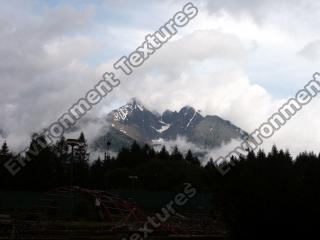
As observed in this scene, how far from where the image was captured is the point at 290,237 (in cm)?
1362

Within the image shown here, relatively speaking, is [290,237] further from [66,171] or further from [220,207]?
[66,171]

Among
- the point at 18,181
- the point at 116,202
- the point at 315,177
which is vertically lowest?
the point at 315,177

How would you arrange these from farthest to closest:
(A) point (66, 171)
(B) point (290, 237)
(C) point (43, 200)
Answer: (A) point (66, 171)
(C) point (43, 200)
(B) point (290, 237)

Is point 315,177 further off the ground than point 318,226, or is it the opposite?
point 315,177

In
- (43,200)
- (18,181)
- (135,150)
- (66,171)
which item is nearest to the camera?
(43,200)

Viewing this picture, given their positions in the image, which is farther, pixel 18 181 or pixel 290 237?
pixel 18 181

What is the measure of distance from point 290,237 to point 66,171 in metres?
66.7

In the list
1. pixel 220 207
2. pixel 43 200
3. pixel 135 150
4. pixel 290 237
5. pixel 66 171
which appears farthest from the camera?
pixel 135 150

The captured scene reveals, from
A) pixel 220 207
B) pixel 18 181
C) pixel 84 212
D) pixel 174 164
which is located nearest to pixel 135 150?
pixel 174 164

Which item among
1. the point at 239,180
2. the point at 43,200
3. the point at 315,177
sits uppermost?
the point at 43,200

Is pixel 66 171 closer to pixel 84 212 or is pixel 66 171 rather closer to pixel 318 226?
pixel 84 212

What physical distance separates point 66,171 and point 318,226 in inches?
2622

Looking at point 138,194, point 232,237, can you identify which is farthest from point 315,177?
point 138,194

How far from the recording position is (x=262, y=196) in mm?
14258
